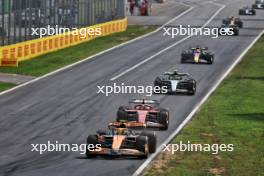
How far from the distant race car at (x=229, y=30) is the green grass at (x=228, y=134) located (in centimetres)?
3225

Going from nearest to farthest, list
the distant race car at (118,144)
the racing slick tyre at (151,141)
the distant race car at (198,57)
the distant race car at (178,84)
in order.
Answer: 1. the distant race car at (118,144)
2. the racing slick tyre at (151,141)
3. the distant race car at (178,84)
4. the distant race car at (198,57)

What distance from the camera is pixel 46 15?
2633 inches

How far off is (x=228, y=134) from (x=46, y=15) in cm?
3690

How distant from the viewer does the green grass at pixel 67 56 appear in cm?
5469

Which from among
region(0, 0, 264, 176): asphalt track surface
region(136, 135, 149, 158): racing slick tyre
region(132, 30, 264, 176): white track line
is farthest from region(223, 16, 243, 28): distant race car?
region(136, 135, 149, 158): racing slick tyre

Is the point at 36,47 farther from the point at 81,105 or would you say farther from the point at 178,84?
the point at 81,105

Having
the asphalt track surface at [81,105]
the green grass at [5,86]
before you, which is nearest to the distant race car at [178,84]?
the asphalt track surface at [81,105]

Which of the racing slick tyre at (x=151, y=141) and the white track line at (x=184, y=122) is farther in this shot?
the racing slick tyre at (x=151, y=141)

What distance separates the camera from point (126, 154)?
27.0 metres

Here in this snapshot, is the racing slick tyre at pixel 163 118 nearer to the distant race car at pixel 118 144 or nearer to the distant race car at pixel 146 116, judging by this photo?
the distant race car at pixel 146 116

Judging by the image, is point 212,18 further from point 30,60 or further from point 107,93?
point 107,93

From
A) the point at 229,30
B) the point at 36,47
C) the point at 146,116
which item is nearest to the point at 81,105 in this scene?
the point at 146,116

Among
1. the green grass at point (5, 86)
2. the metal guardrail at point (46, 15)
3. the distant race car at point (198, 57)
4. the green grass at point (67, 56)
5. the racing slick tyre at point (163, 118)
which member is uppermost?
the metal guardrail at point (46, 15)

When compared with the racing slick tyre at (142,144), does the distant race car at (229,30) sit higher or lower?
lower
